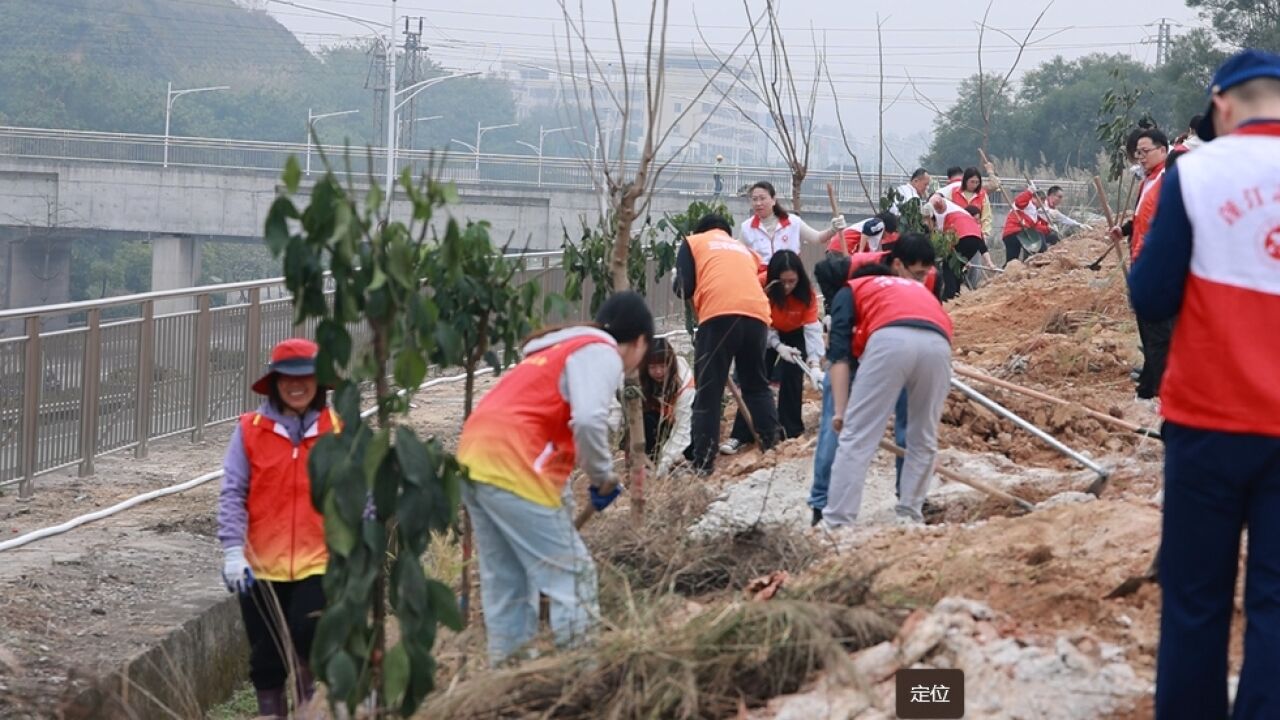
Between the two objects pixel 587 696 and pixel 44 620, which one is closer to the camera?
pixel 587 696

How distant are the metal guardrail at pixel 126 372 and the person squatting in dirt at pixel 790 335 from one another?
61.5 inches

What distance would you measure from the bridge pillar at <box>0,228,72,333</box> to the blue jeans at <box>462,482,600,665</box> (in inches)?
2017

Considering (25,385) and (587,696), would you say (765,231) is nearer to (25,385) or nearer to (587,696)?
(25,385)

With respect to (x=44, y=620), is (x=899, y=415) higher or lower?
higher

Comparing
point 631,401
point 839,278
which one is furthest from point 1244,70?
point 839,278

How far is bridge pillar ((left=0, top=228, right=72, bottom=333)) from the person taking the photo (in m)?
55.3

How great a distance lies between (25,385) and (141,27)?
10059cm

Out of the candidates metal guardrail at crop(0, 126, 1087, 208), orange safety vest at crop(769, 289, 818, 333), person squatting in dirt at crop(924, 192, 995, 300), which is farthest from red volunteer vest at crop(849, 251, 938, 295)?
metal guardrail at crop(0, 126, 1087, 208)

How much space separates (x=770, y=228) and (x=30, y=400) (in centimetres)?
504

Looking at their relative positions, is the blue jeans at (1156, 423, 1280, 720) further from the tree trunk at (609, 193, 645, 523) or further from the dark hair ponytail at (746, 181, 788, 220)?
the dark hair ponytail at (746, 181, 788, 220)

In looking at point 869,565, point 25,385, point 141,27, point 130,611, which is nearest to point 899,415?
point 869,565

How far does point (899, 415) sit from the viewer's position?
879 centimetres

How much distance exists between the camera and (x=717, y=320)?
32.9 ft

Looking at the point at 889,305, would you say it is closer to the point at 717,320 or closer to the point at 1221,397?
the point at 717,320
